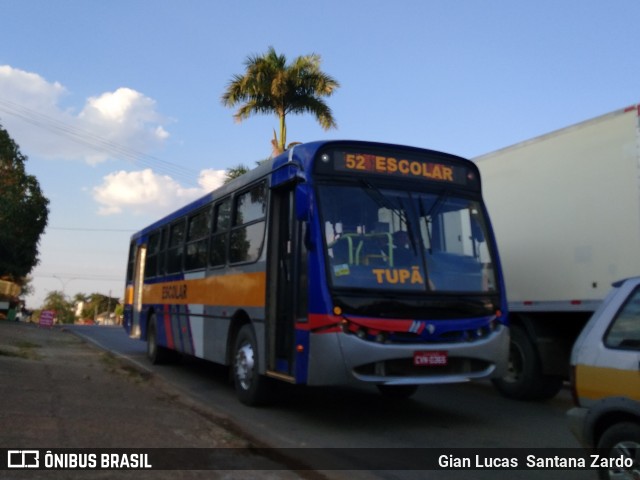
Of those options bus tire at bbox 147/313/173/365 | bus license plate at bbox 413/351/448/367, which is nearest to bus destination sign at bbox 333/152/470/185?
bus license plate at bbox 413/351/448/367

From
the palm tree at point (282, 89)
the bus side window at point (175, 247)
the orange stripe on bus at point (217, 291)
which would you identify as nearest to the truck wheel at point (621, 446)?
the orange stripe on bus at point (217, 291)

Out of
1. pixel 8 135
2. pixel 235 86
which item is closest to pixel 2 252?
pixel 8 135

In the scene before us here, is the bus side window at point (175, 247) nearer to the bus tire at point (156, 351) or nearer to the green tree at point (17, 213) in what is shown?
the bus tire at point (156, 351)

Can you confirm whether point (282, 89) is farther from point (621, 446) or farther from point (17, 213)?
point (17, 213)

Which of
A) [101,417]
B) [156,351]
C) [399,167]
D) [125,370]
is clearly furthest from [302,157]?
[156,351]

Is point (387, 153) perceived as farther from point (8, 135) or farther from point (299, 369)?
point (8, 135)

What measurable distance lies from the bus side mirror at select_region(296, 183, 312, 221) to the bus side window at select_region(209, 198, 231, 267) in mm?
2574

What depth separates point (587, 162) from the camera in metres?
8.46

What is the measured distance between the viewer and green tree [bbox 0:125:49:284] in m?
37.1

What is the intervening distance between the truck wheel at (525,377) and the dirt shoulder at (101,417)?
442 cm

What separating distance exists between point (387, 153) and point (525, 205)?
299 centimetres

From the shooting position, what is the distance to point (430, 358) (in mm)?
6898

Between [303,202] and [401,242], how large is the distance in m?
1.22

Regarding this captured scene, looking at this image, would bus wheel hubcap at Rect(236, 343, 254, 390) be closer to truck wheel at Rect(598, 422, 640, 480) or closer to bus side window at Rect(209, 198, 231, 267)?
bus side window at Rect(209, 198, 231, 267)
